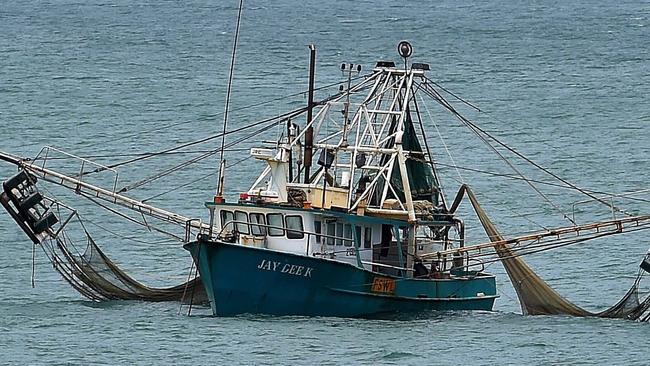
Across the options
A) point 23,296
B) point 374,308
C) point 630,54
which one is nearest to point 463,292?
point 374,308

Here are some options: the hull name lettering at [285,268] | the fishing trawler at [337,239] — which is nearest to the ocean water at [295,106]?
the fishing trawler at [337,239]

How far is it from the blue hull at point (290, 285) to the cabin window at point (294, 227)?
1.17 metres

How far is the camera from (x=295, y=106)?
90.8m

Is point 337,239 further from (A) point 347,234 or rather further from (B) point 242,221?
(B) point 242,221

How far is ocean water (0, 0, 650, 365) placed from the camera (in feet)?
129

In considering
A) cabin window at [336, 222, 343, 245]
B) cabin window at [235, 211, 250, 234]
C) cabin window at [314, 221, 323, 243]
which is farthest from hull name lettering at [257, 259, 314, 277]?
cabin window at [336, 222, 343, 245]

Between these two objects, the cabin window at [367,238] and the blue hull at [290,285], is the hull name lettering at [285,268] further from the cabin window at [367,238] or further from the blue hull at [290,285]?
the cabin window at [367,238]

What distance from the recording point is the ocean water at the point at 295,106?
39188mm

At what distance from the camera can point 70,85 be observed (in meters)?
98.6

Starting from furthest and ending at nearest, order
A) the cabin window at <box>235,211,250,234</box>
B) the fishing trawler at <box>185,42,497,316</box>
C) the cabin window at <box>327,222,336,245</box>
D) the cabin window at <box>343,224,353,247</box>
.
Answer: the cabin window at <box>343,224,353,247</box>, the cabin window at <box>327,222,336,245</box>, the cabin window at <box>235,211,250,234</box>, the fishing trawler at <box>185,42,497,316</box>

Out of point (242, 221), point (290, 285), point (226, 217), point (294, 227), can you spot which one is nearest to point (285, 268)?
point (290, 285)

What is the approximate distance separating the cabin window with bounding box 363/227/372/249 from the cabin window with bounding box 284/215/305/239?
1.55 metres

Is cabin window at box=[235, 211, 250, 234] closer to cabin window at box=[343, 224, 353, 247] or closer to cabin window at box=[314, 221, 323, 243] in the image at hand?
cabin window at box=[314, 221, 323, 243]

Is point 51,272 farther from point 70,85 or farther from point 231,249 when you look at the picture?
point 70,85
